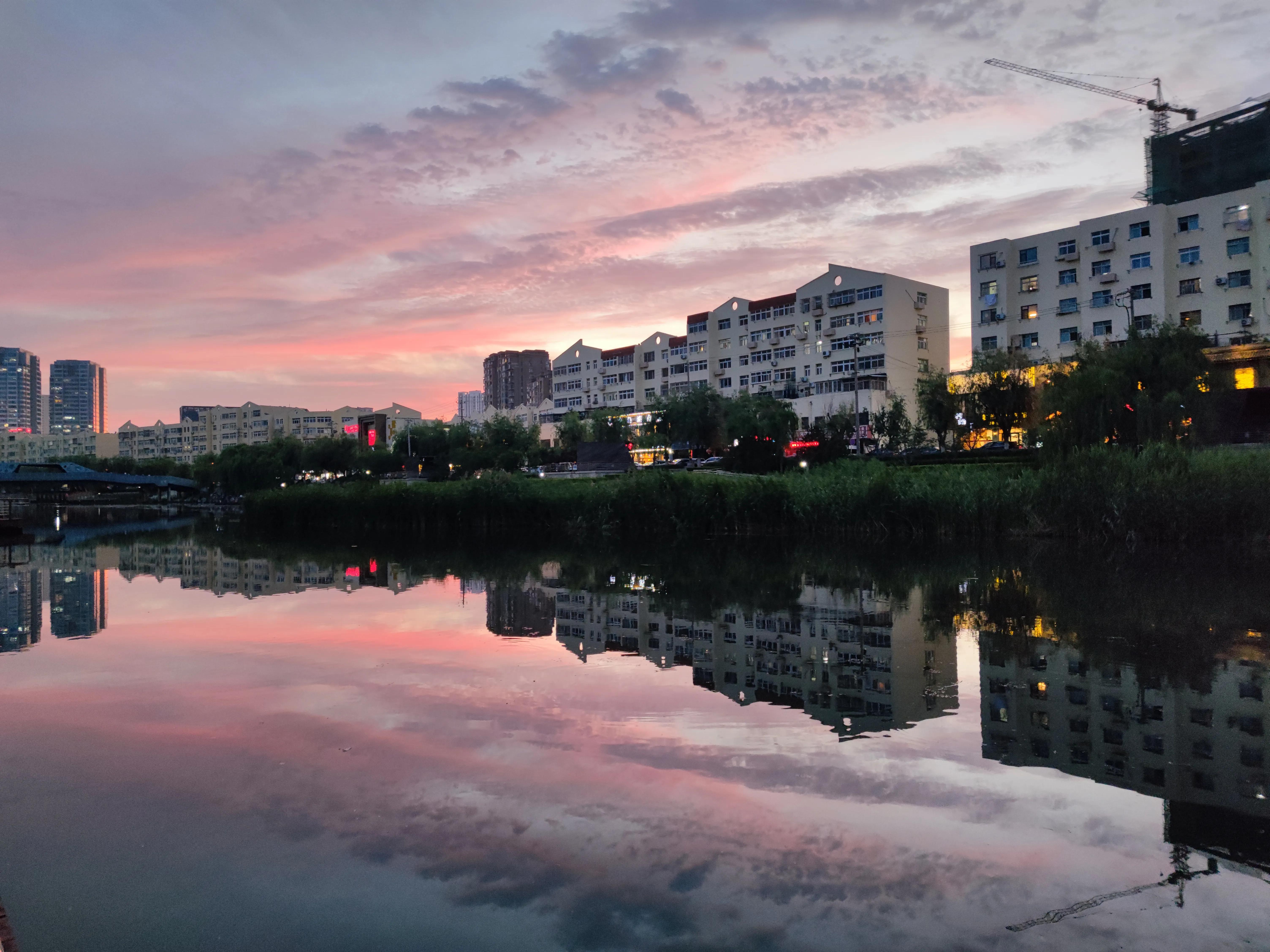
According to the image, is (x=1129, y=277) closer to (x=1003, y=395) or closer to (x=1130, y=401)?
(x=1003, y=395)

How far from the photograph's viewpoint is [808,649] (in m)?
12.6

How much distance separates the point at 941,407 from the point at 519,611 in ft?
156

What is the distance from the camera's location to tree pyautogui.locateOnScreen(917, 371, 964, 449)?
58969mm

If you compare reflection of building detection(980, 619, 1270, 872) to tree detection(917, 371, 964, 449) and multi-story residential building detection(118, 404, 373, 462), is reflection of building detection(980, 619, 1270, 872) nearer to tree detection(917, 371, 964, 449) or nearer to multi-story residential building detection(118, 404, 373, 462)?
tree detection(917, 371, 964, 449)

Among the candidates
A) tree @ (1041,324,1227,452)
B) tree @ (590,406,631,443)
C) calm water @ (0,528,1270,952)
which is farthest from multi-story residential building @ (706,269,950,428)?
calm water @ (0,528,1270,952)

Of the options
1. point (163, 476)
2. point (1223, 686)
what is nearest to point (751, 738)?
point (1223, 686)

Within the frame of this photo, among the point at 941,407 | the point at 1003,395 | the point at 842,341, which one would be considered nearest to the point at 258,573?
the point at 941,407

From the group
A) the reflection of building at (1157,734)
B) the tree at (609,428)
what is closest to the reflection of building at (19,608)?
the reflection of building at (1157,734)

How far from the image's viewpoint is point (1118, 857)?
5520 mm

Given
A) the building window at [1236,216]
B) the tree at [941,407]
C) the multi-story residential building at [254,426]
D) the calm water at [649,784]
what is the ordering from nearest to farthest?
the calm water at [649,784] → the building window at [1236,216] → the tree at [941,407] → the multi-story residential building at [254,426]

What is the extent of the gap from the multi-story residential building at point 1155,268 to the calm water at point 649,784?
46.0 meters

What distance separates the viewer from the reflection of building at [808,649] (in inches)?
379

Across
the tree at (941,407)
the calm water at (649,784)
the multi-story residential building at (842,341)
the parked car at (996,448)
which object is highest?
the multi-story residential building at (842,341)

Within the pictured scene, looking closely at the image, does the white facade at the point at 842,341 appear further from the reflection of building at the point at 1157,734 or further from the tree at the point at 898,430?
the reflection of building at the point at 1157,734
